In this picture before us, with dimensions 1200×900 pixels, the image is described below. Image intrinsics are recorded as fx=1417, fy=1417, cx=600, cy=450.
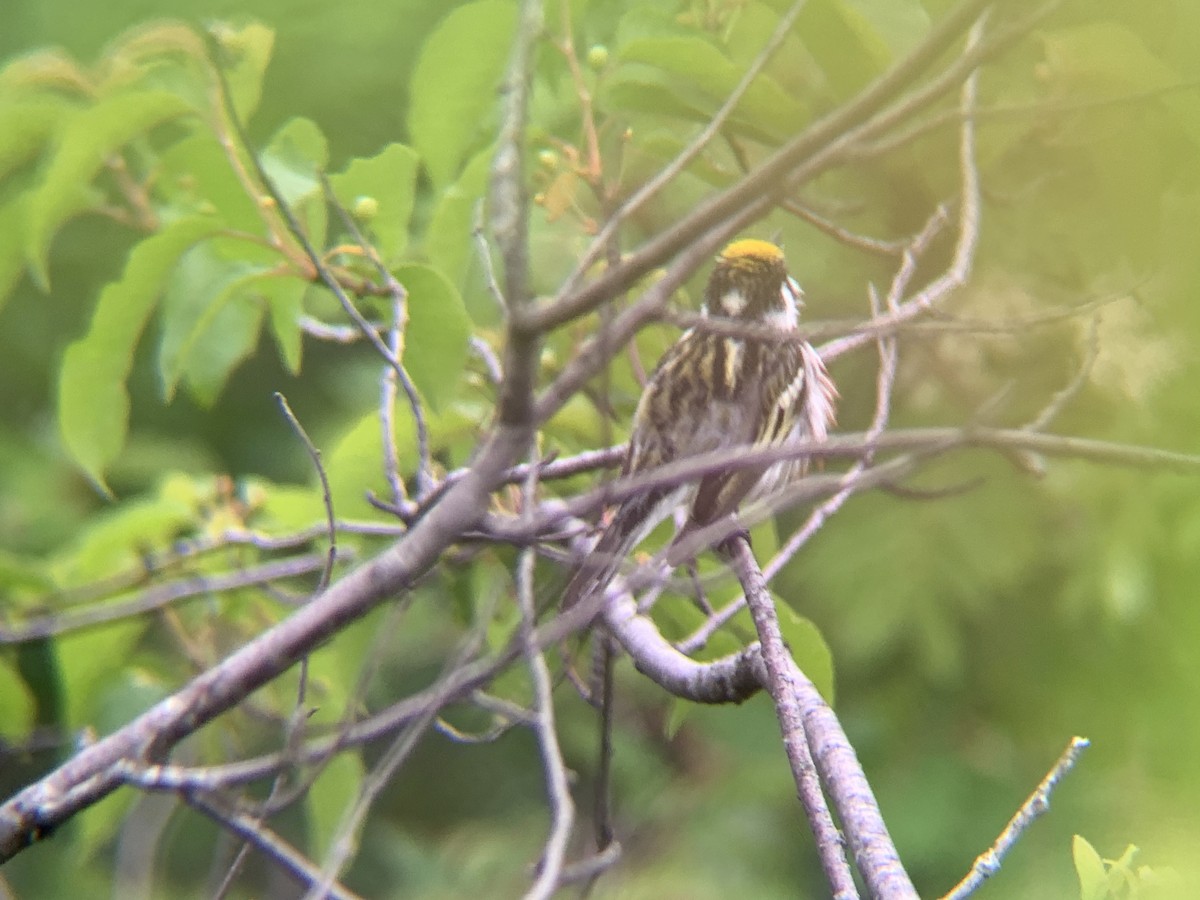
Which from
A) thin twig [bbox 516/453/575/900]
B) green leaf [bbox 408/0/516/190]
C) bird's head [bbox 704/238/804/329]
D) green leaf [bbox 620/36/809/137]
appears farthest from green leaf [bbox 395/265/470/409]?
bird's head [bbox 704/238/804/329]

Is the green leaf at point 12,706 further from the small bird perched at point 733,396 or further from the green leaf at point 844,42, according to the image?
the green leaf at point 844,42

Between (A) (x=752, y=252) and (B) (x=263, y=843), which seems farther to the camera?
(A) (x=752, y=252)

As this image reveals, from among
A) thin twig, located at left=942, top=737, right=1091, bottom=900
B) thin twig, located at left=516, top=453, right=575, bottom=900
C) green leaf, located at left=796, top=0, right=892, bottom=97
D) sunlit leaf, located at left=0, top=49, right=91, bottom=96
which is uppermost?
green leaf, located at left=796, top=0, right=892, bottom=97

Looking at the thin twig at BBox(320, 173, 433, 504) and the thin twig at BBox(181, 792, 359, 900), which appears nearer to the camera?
the thin twig at BBox(181, 792, 359, 900)

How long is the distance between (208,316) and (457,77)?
1.44 feet

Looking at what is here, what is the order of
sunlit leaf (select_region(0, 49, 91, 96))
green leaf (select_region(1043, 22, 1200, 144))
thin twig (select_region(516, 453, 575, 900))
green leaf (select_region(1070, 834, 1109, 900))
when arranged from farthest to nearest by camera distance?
sunlit leaf (select_region(0, 49, 91, 96)) < green leaf (select_region(1043, 22, 1200, 144)) < green leaf (select_region(1070, 834, 1109, 900)) < thin twig (select_region(516, 453, 575, 900))

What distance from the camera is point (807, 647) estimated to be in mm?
1617

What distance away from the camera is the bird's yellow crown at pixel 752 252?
212cm

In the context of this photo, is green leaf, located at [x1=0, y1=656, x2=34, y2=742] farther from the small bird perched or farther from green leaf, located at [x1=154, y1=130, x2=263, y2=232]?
the small bird perched

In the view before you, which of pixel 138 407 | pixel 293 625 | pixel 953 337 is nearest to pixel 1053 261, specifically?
pixel 953 337

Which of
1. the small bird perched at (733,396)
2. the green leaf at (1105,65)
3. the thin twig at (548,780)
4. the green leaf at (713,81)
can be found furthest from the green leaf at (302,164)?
the green leaf at (1105,65)

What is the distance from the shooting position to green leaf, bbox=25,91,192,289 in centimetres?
172

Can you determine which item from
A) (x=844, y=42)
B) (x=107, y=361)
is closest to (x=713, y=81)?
(x=844, y=42)

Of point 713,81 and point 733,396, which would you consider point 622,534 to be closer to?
point 733,396
